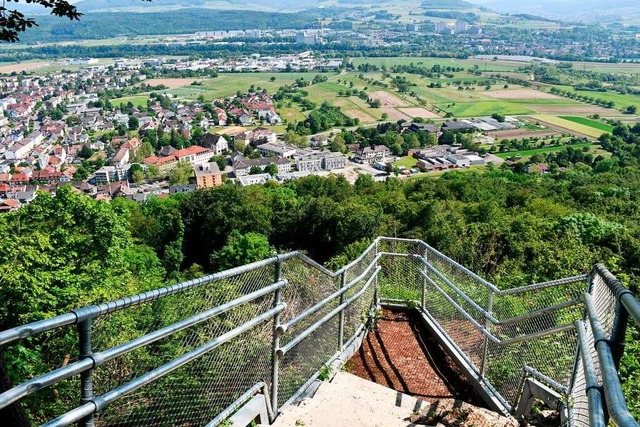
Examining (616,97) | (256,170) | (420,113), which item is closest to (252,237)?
(256,170)

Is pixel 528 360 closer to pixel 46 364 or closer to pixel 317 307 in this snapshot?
pixel 317 307

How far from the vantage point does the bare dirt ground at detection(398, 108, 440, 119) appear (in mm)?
89994

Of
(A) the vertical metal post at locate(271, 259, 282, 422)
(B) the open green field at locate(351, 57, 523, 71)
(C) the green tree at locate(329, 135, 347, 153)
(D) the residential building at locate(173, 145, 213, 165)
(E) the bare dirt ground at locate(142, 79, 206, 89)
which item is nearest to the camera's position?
(A) the vertical metal post at locate(271, 259, 282, 422)

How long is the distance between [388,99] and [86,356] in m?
105

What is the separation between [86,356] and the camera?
6.89ft

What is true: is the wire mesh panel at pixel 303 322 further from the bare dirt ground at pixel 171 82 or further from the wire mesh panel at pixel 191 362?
the bare dirt ground at pixel 171 82

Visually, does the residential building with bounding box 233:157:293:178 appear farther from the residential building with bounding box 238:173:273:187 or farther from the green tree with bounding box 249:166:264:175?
Answer: the residential building with bounding box 238:173:273:187

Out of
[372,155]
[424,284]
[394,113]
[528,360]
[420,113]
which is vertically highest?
[528,360]

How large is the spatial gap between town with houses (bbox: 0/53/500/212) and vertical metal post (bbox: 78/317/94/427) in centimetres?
4933

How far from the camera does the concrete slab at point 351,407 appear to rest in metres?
4.07

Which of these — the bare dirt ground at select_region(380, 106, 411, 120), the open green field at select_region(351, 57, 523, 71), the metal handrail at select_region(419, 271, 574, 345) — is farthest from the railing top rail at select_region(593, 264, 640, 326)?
the open green field at select_region(351, 57, 523, 71)

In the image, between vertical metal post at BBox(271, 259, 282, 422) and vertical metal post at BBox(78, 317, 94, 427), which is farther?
vertical metal post at BBox(271, 259, 282, 422)

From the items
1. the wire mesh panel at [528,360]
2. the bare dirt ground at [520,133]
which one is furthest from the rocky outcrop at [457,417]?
the bare dirt ground at [520,133]

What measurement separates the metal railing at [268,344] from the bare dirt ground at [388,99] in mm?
95659
